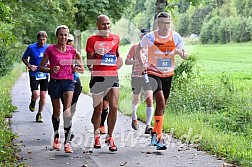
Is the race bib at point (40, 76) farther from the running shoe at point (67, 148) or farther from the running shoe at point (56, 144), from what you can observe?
the running shoe at point (67, 148)

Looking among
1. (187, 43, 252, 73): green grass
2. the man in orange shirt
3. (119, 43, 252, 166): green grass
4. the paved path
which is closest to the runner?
the paved path

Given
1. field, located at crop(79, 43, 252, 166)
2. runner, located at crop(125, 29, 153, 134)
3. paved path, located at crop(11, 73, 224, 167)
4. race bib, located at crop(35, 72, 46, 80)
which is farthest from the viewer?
race bib, located at crop(35, 72, 46, 80)

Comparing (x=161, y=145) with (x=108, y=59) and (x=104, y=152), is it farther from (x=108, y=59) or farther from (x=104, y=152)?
(x=108, y=59)

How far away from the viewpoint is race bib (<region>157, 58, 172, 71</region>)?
7.82 metres

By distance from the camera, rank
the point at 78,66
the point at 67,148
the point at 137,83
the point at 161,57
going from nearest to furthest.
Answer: the point at 67,148
the point at 161,57
the point at 78,66
the point at 137,83

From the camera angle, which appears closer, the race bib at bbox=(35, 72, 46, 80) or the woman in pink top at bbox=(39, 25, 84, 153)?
the woman in pink top at bbox=(39, 25, 84, 153)

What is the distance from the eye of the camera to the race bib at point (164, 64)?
782 cm

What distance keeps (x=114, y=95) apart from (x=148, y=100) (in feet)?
4.78

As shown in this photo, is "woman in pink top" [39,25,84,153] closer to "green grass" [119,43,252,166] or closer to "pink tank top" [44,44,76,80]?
"pink tank top" [44,44,76,80]

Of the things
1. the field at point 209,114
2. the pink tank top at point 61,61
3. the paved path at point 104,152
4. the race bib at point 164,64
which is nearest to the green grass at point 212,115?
the field at point 209,114

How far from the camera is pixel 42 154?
7504mm

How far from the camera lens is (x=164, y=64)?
25.7 ft

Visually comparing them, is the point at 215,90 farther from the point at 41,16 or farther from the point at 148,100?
the point at 41,16

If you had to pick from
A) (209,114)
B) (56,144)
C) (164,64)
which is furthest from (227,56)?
(56,144)
